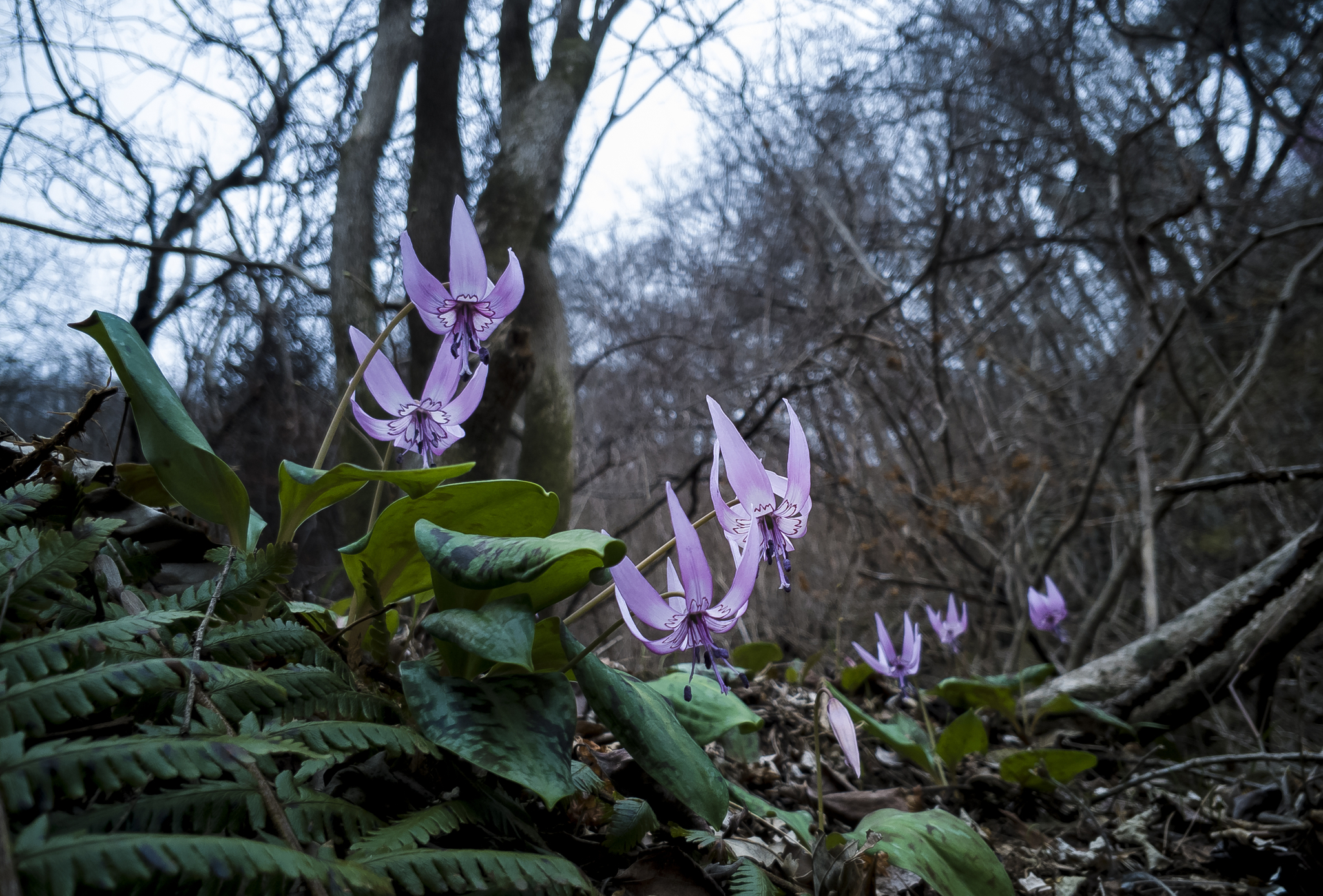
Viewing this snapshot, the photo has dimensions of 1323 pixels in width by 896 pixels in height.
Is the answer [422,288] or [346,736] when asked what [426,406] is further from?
[346,736]

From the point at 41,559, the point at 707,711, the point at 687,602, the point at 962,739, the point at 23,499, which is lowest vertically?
the point at 962,739

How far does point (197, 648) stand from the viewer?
72 centimetres

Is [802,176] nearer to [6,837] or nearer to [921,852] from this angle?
[921,852]

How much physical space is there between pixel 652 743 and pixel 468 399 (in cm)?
80

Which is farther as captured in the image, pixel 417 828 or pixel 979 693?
pixel 979 693

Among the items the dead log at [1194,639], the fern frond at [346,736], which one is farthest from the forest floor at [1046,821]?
the fern frond at [346,736]

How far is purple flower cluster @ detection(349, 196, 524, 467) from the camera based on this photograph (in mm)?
1139

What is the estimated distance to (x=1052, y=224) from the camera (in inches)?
222

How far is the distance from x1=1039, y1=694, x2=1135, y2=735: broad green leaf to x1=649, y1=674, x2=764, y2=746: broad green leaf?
1.44 meters

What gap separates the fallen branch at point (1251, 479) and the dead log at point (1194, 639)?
17 cm

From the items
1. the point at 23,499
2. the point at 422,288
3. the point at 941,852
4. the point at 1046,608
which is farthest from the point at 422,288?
the point at 1046,608

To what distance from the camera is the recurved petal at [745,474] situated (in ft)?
3.10

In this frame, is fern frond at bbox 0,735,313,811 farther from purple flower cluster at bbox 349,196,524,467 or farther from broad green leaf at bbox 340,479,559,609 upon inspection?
purple flower cluster at bbox 349,196,524,467

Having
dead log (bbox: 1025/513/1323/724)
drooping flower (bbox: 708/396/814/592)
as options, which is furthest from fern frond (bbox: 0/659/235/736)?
dead log (bbox: 1025/513/1323/724)
